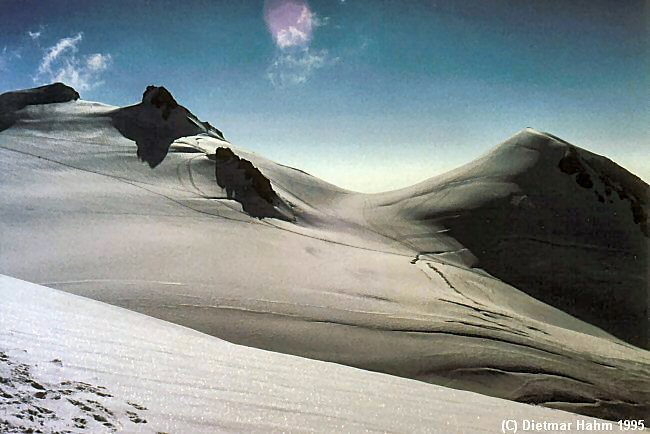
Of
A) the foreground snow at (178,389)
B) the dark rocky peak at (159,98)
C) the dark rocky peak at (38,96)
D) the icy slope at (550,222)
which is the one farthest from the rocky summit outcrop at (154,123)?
the foreground snow at (178,389)

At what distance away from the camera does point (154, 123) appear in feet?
69.3

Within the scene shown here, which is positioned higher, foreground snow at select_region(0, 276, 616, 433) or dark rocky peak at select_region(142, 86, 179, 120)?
dark rocky peak at select_region(142, 86, 179, 120)

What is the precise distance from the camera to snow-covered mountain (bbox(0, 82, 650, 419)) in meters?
6.88

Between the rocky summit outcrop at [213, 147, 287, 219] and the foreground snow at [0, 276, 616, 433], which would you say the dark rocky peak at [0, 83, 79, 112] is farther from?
the foreground snow at [0, 276, 616, 433]

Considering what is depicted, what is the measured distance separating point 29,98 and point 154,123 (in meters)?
5.47

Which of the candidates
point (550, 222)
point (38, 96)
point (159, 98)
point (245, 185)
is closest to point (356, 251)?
point (245, 185)

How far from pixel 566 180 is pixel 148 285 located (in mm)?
21059

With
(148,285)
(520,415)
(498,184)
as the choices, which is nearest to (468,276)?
(498,184)

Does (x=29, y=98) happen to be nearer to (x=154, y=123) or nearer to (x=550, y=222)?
(x=154, y=123)

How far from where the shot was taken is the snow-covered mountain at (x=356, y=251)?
22.6ft

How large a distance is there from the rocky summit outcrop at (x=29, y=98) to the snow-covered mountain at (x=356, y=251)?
0.43m

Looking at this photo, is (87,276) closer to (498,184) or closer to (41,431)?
(41,431)

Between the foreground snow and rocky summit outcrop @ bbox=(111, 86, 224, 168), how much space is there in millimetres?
14573

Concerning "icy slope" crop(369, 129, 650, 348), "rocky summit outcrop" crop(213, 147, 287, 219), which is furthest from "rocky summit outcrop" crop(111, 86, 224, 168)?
"icy slope" crop(369, 129, 650, 348)
